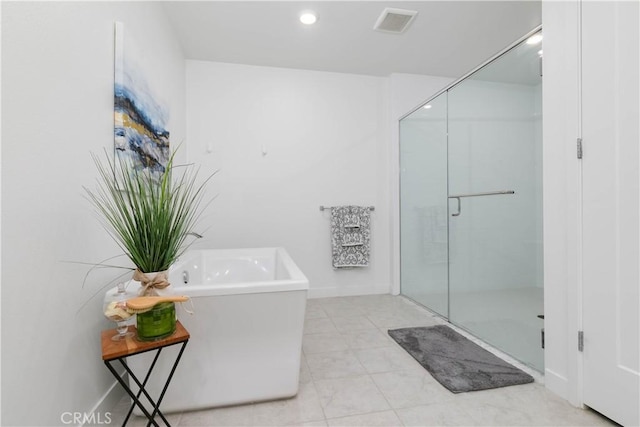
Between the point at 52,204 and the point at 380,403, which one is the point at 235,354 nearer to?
the point at 380,403

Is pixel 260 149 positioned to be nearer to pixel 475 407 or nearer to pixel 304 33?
pixel 304 33

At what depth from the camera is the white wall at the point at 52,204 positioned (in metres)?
0.90

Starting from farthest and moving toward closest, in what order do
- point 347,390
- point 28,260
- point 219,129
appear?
point 219,129, point 347,390, point 28,260

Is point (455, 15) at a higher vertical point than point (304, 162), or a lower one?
higher

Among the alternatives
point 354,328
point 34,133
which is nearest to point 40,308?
point 34,133

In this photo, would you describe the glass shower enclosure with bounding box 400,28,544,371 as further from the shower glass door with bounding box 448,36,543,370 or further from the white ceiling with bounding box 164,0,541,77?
the white ceiling with bounding box 164,0,541,77

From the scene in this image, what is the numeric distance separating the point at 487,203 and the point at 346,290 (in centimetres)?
177

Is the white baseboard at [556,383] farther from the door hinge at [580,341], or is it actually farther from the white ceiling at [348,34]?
the white ceiling at [348,34]

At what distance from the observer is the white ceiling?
2.30 meters

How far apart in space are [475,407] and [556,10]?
1.96m

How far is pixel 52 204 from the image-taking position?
108 cm

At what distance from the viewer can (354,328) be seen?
2.49 meters

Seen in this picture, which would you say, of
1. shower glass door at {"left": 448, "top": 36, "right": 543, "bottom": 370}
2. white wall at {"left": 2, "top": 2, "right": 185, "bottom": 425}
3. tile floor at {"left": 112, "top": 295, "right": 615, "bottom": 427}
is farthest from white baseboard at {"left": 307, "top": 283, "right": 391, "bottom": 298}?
white wall at {"left": 2, "top": 2, "right": 185, "bottom": 425}

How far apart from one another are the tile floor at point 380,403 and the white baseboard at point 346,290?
1.27m
